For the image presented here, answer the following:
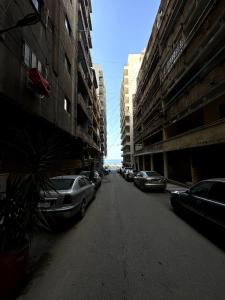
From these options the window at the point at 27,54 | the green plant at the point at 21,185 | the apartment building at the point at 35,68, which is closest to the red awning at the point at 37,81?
the apartment building at the point at 35,68

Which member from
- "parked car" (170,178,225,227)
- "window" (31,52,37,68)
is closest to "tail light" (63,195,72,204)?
"parked car" (170,178,225,227)

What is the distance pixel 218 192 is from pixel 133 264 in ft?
10.5

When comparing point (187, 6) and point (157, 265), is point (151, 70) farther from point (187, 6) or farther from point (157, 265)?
point (157, 265)

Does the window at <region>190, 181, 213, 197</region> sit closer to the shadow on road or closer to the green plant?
the shadow on road

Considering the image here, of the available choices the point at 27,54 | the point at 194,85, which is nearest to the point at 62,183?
the point at 27,54

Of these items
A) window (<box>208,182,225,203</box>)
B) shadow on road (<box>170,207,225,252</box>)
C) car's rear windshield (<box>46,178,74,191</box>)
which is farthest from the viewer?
car's rear windshield (<box>46,178,74,191</box>)

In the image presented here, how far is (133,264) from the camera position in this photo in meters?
Result: 4.32

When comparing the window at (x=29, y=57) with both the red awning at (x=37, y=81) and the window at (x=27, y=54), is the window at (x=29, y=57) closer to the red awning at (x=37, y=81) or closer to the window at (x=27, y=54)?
the window at (x=27, y=54)

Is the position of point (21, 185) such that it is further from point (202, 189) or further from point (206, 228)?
point (206, 228)

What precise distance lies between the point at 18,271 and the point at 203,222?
521 centimetres

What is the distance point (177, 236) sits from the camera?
237 inches

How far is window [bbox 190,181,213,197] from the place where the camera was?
252 inches

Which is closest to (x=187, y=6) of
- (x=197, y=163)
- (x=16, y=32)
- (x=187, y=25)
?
(x=187, y=25)

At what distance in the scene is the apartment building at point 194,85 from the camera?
13109mm
